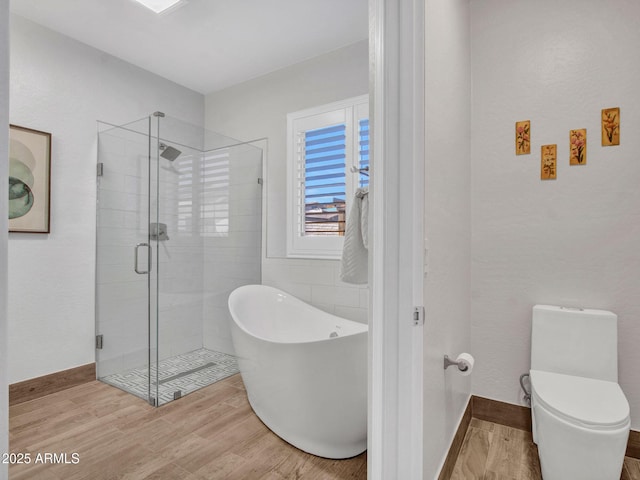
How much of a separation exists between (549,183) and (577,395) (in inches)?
45.6

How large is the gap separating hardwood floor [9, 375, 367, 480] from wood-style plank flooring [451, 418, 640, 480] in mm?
540

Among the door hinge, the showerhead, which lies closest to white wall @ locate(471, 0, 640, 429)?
the door hinge

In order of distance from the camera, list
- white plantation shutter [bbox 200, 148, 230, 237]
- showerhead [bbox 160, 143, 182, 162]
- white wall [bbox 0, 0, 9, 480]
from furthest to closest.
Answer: white plantation shutter [bbox 200, 148, 230, 237]
showerhead [bbox 160, 143, 182, 162]
white wall [bbox 0, 0, 9, 480]

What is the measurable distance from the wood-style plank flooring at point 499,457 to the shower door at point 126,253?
6.84 ft

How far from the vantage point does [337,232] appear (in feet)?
8.95

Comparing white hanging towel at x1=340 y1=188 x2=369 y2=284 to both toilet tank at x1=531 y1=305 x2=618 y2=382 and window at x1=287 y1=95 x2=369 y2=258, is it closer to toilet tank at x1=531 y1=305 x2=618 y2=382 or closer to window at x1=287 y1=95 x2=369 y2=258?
window at x1=287 y1=95 x2=369 y2=258

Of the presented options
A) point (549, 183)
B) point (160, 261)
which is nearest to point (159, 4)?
point (160, 261)

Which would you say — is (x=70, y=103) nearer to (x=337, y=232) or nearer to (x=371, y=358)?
(x=337, y=232)

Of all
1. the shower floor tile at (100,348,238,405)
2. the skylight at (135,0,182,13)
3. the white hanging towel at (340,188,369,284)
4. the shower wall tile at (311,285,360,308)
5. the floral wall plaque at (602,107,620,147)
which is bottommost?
the shower floor tile at (100,348,238,405)

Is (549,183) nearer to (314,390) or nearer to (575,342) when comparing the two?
(575,342)

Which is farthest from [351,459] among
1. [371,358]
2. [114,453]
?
[114,453]

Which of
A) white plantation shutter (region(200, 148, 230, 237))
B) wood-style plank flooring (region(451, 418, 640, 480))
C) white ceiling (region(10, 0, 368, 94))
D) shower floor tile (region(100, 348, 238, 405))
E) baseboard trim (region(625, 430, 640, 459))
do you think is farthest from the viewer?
white plantation shutter (region(200, 148, 230, 237))

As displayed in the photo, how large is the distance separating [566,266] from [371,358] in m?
1.50

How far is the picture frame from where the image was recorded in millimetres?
2076
